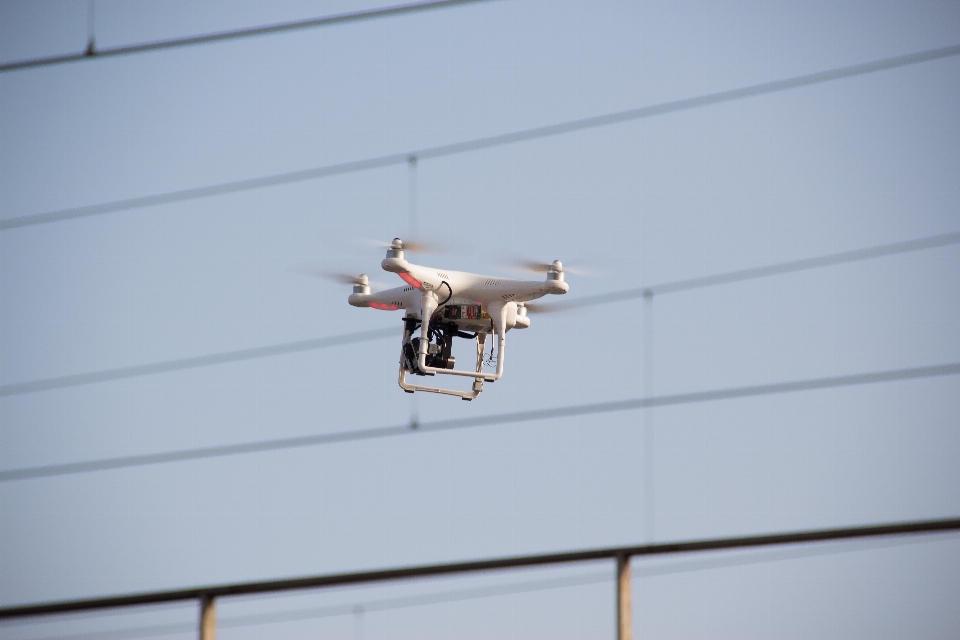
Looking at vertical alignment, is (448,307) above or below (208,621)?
above

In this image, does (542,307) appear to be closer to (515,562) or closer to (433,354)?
(433,354)

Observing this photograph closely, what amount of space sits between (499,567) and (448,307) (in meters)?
13.8

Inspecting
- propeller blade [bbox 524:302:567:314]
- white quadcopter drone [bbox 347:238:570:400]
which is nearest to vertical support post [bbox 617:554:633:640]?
white quadcopter drone [bbox 347:238:570:400]

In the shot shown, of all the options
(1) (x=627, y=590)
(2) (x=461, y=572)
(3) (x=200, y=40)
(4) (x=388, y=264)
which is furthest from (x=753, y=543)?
(4) (x=388, y=264)

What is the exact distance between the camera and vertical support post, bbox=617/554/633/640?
15.7 ft

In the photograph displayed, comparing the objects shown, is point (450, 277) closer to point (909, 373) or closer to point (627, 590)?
point (909, 373)

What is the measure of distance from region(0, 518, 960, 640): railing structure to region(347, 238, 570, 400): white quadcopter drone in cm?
1288

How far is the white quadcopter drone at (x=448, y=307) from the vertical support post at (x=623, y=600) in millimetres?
13046

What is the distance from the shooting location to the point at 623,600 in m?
4.83

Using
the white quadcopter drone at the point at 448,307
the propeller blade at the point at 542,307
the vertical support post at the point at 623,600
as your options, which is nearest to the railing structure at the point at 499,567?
the vertical support post at the point at 623,600

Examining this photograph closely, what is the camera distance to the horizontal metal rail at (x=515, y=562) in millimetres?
4477

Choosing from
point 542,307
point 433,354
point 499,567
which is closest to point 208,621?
point 499,567

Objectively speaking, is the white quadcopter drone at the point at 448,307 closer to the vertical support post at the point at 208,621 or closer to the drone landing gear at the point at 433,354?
the drone landing gear at the point at 433,354

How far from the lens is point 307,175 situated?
18547mm
